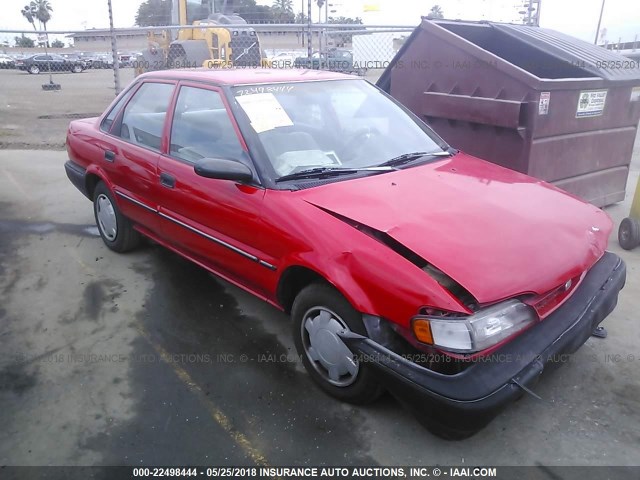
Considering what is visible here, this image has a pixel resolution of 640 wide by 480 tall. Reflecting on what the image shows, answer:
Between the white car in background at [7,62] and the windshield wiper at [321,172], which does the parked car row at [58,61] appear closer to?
the white car in background at [7,62]

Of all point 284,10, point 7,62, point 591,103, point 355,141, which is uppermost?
point 284,10

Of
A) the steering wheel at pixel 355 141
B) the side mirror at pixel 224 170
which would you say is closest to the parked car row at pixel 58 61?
the steering wheel at pixel 355 141

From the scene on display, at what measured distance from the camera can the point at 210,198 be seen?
10.6 feet

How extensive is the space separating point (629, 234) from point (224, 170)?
384 centimetres

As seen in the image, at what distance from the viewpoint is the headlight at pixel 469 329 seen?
2.17m

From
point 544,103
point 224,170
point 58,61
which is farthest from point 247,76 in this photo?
point 58,61

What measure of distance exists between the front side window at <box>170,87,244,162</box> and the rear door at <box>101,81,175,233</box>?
192mm

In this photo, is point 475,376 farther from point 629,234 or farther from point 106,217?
point 106,217

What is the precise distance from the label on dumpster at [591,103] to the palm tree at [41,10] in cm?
9299

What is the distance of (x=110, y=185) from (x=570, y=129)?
14.0 ft

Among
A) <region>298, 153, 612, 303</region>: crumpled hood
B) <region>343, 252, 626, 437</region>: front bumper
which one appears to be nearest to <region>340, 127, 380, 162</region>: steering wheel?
<region>298, 153, 612, 303</region>: crumpled hood

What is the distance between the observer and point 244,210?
9.81 feet

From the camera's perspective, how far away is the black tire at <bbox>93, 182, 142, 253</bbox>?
14.9ft

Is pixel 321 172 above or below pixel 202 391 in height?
above
